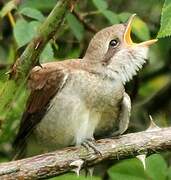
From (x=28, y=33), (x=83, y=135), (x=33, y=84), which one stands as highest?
(x=28, y=33)

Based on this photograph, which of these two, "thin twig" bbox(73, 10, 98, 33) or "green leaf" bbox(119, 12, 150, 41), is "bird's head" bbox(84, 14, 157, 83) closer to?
"green leaf" bbox(119, 12, 150, 41)

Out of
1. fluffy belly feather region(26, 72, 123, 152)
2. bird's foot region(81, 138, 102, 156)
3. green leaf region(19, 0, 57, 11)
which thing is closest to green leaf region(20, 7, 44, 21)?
fluffy belly feather region(26, 72, 123, 152)

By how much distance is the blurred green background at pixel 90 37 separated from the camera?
12.5ft

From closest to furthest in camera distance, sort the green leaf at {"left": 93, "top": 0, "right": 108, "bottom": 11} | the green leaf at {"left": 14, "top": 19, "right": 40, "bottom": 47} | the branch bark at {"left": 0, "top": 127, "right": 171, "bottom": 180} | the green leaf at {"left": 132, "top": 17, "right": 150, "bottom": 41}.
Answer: the branch bark at {"left": 0, "top": 127, "right": 171, "bottom": 180}
the green leaf at {"left": 14, "top": 19, "right": 40, "bottom": 47}
the green leaf at {"left": 93, "top": 0, "right": 108, "bottom": 11}
the green leaf at {"left": 132, "top": 17, "right": 150, "bottom": 41}

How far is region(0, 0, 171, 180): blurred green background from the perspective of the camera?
3811mm

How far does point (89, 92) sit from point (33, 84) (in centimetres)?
33

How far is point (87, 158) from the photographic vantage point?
338 centimetres

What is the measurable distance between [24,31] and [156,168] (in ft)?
3.53

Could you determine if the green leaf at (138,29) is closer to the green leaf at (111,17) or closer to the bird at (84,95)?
the green leaf at (111,17)

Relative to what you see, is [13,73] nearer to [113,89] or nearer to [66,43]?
[113,89]

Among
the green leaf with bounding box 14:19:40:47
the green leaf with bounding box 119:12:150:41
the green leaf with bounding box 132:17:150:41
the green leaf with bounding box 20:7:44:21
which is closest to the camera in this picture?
the green leaf with bounding box 14:19:40:47

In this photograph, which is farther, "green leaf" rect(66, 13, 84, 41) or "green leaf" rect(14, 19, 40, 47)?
"green leaf" rect(66, 13, 84, 41)

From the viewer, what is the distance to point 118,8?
19.0ft

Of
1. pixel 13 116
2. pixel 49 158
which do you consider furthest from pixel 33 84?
pixel 49 158
